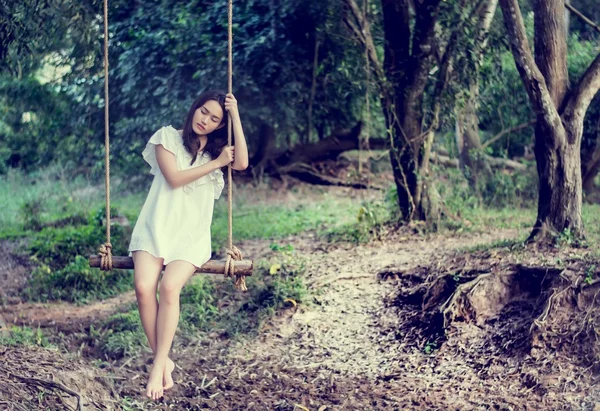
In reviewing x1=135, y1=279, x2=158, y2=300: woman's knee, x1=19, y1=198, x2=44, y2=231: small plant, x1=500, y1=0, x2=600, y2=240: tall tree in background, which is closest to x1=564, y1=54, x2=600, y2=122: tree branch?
x1=500, y1=0, x2=600, y2=240: tall tree in background

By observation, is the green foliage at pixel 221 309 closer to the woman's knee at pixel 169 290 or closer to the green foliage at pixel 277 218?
the green foliage at pixel 277 218

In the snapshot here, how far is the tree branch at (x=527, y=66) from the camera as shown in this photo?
6266 mm

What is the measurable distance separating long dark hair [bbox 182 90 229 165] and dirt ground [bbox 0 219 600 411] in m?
1.57

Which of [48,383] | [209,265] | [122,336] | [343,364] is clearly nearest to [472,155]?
[343,364]

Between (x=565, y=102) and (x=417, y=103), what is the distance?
1925 millimetres

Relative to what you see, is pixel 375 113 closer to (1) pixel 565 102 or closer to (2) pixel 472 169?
(2) pixel 472 169

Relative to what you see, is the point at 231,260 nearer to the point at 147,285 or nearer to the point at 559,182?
the point at 147,285

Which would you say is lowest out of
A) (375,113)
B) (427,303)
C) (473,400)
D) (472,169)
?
(473,400)

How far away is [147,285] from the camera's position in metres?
4.04

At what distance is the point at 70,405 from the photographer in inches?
173

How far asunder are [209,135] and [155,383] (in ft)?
4.62

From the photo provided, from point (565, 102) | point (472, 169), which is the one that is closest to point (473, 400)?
point (565, 102)

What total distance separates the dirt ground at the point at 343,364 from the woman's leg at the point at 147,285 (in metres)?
0.69

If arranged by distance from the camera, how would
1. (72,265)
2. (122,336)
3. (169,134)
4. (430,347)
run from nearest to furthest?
(169,134), (430,347), (122,336), (72,265)
